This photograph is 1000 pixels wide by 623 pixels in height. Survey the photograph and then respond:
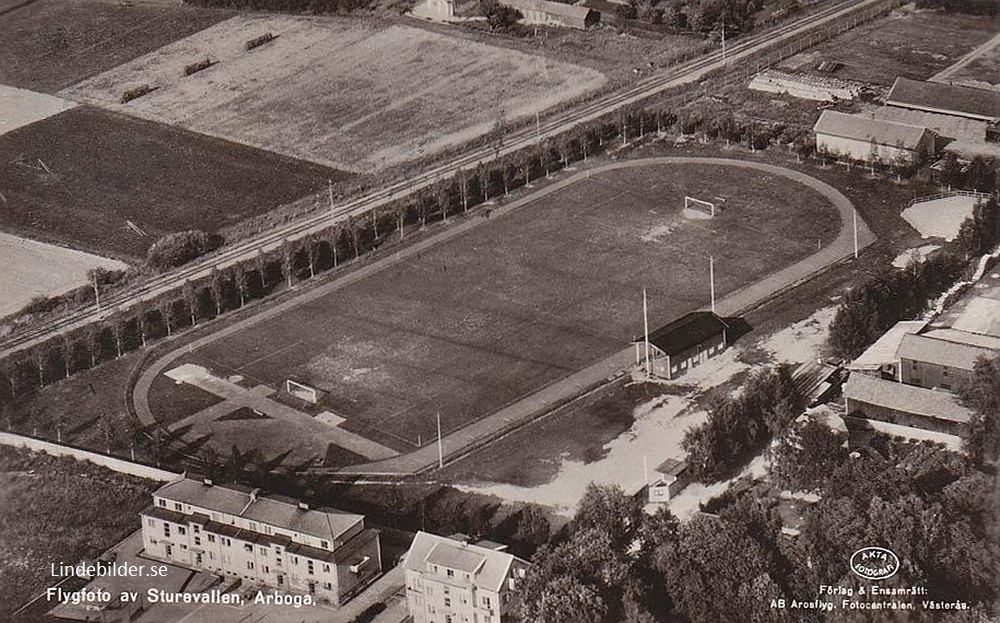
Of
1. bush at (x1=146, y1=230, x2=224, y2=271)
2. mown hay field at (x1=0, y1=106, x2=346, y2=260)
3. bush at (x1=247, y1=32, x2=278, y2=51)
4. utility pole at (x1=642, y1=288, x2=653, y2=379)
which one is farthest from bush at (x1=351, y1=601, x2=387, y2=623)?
bush at (x1=247, y1=32, x2=278, y2=51)

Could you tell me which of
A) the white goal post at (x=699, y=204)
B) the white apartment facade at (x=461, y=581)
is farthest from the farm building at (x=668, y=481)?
the white goal post at (x=699, y=204)

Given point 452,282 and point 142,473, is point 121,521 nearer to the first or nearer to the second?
point 142,473

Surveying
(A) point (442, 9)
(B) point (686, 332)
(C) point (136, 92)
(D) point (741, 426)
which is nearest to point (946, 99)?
(B) point (686, 332)

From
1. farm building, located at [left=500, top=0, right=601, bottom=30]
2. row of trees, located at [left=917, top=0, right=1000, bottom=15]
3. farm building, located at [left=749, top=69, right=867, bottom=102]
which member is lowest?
farm building, located at [left=749, top=69, right=867, bottom=102]

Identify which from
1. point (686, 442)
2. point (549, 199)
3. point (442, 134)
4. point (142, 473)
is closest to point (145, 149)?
point (442, 134)

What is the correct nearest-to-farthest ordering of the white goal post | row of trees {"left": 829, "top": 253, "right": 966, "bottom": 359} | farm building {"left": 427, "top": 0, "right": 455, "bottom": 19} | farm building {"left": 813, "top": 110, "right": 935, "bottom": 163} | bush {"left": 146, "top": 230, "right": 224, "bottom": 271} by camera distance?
1. row of trees {"left": 829, "top": 253, "right": 966, "bottom": 359}
2. bush {"left": 146, "top": 230, "right": 224, "bottom": 271}
3. the white goal post
4. farm building {"left": 813, "top": 110, "right": 935, "bottom": 163}
5. farm building {"left": 427, "top": 0, "right": 455, "bottom": 19}

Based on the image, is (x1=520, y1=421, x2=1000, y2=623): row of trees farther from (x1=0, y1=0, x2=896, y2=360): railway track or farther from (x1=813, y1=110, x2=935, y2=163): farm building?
(x1=813, y1=110, x2=935, y2=163): farm building

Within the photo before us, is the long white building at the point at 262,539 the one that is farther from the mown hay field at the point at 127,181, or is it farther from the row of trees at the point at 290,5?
the row of trees at the point at 290,5
